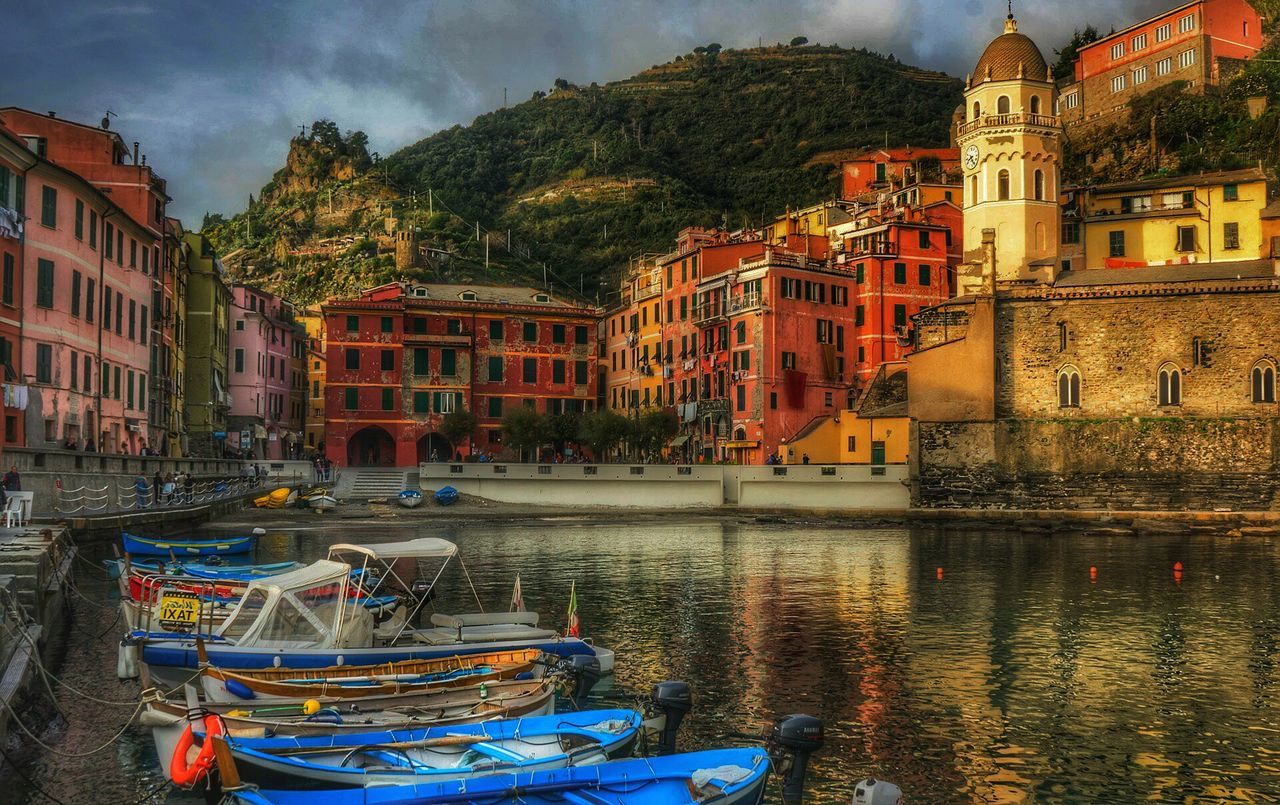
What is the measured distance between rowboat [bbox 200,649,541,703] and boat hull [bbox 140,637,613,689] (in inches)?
21.2

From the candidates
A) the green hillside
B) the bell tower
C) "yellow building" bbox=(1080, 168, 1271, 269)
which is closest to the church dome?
the bell tower

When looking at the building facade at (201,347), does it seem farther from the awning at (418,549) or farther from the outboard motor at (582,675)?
the outboard motor at (582,675)

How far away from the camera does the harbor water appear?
15398 mm

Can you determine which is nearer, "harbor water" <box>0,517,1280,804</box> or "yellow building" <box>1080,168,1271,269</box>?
"harbor water" <box>0,517,1280,804</box>

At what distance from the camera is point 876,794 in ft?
37.1

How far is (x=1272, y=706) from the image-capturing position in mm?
19359

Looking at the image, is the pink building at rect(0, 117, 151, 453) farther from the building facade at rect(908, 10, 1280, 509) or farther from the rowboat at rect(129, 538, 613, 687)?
the building facade at rect(908, 10, 1280, 509)

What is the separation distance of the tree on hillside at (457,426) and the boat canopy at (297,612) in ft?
193

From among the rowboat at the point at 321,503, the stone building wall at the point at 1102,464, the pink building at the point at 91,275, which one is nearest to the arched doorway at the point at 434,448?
the rowboat at the point at 321,503

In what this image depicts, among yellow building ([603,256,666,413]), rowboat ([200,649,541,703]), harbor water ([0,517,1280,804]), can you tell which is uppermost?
yellow building ([603,256,666,413])

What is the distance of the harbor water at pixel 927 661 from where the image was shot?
15.4 meters

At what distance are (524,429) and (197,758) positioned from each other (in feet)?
214

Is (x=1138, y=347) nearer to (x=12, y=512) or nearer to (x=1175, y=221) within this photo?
(x=1175, y=221)

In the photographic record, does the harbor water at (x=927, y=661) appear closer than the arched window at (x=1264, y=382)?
Yes
